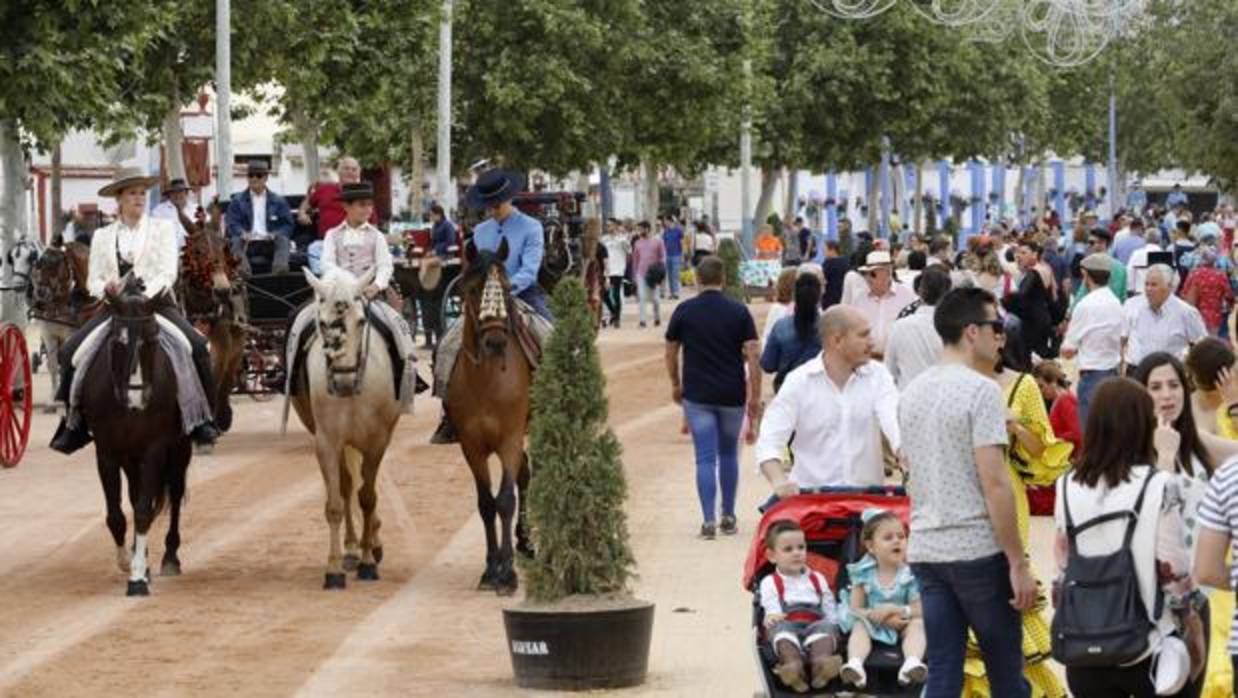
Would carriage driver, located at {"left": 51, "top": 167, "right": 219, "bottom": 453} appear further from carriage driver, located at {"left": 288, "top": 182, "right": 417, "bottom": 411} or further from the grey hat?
the grey hat

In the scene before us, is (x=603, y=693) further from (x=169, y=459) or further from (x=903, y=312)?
(x=903, y=312)

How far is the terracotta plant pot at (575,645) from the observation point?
547 inches

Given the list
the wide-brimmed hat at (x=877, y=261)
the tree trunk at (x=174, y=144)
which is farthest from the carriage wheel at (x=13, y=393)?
the tree trunk at (x=174, y=144)

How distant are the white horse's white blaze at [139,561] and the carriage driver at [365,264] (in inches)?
67.7

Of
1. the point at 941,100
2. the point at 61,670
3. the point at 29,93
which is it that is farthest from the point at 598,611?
the point at 941,100

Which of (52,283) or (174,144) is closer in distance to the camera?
(52,283)

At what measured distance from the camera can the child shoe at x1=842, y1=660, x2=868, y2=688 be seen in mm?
12070

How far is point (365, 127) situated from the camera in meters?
54.4

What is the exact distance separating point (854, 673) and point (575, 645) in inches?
85.1

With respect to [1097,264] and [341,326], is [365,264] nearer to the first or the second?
[341,326]

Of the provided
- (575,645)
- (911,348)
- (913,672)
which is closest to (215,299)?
(911,348)

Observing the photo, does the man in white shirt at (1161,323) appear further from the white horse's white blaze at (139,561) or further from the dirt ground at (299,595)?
the white horse's white blaze at (139,561)

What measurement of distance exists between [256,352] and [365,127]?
26.2 meters

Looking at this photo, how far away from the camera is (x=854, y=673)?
39.6 ft
